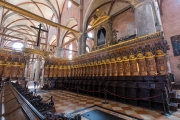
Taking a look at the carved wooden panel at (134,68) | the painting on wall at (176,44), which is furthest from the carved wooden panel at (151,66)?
the painting on wall at (176,44)

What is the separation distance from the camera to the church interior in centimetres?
272

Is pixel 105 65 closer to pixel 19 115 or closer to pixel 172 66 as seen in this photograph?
pixel 19 115

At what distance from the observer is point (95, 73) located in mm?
7203

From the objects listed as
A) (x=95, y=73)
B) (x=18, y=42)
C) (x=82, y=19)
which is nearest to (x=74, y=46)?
(x=82, y=19)

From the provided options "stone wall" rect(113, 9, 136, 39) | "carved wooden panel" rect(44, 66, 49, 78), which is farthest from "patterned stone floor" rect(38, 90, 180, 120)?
"stone wall" rect(113, 9, 136, 39)

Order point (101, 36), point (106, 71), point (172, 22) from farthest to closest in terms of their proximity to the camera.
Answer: point (101, 36)
point (172, 22)
point (106, 71)

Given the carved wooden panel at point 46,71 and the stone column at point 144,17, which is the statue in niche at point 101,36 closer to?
the stone column at point 144,17

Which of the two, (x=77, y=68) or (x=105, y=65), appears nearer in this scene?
(x=105, y=65)

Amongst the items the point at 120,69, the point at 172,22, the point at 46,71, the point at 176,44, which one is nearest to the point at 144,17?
the point at 120,69

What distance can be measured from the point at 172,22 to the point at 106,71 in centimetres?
906

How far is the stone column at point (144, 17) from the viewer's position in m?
5.87

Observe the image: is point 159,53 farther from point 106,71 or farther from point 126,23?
point 126,23

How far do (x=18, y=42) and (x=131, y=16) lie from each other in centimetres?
3495

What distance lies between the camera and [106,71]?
251 inches
